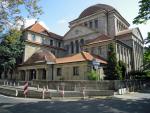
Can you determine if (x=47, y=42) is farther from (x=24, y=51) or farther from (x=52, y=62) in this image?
(x=52, y=62)

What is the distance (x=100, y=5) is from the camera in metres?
54.8

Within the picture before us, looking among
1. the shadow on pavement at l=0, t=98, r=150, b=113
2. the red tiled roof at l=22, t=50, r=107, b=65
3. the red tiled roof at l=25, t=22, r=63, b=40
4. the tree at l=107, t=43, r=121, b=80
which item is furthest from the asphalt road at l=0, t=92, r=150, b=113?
the red tiled roof at l=25, t=22, r=63, b=40

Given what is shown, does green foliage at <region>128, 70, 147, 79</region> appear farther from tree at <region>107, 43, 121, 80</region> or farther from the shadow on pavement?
the shadow on pavement

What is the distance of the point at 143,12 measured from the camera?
2086 centimetres

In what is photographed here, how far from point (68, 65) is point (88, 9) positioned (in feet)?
87.8

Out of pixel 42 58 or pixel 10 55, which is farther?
pixel 10 55

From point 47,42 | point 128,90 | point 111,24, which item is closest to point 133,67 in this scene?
point 111,24

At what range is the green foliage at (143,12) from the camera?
789 inches

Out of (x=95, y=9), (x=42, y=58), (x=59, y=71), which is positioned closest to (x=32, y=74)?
(x=42, y=58)

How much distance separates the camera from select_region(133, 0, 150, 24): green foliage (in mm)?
20031

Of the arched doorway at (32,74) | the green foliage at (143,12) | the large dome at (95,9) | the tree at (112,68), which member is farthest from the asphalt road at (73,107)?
the large dome at (95,9)

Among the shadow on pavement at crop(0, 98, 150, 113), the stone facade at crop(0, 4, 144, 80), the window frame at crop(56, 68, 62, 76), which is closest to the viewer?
the shadow on pavement at crop(0, 98, 150, 113)

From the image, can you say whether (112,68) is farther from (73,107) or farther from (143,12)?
(73,107)

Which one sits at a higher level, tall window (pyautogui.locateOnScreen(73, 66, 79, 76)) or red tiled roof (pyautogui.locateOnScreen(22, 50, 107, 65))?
red tiled roof (pyautogui.locateOnScreen(22, 50, 107, 65))
